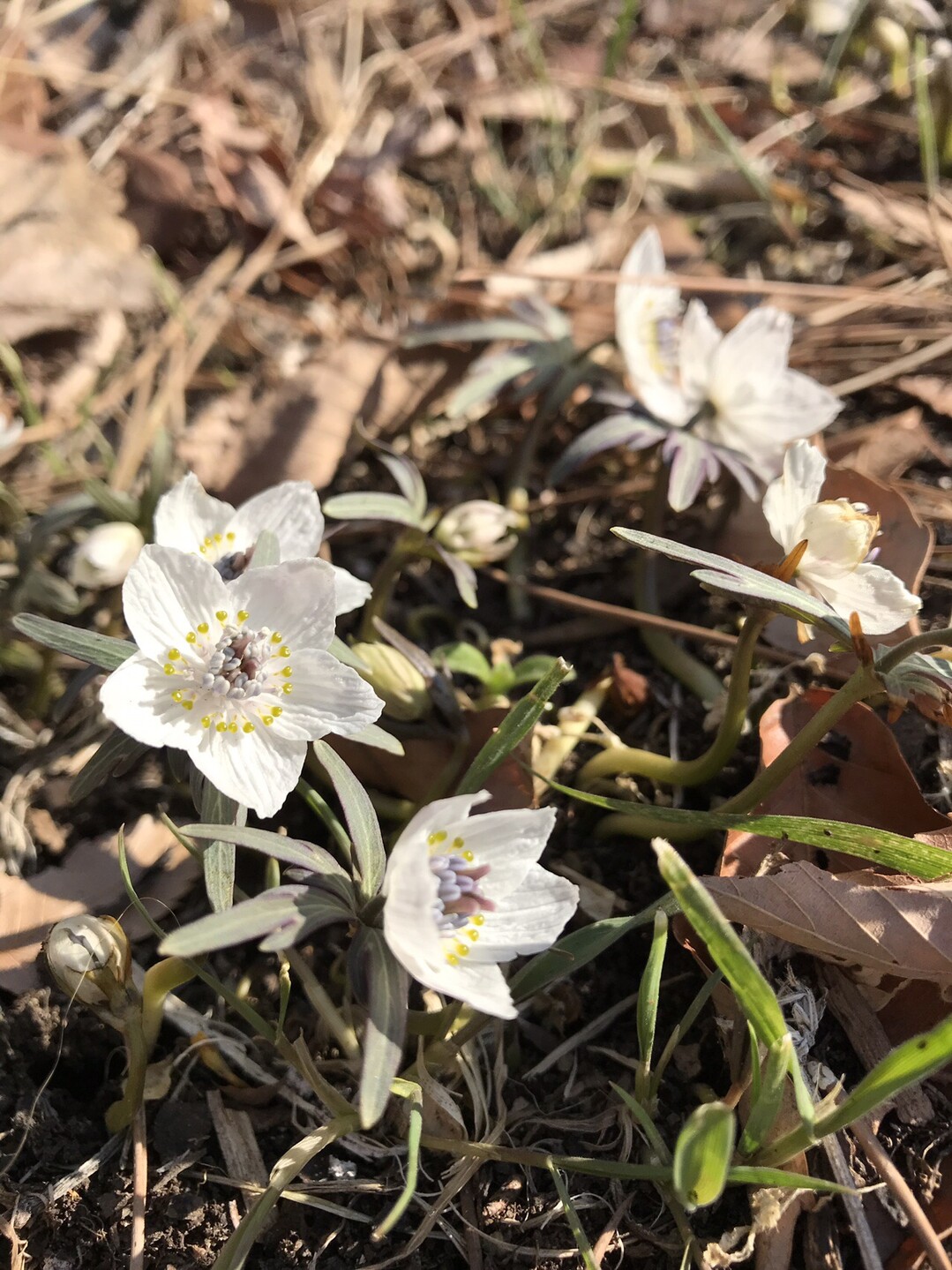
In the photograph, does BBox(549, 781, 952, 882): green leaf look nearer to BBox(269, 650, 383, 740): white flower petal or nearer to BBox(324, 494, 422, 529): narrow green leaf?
BBox(269, 650, 383, 740): white flower petal

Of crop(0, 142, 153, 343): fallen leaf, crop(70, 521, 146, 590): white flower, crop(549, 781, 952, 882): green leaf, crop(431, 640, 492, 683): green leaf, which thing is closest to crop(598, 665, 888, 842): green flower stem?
crop(549, 781, 952, 882): green leaf

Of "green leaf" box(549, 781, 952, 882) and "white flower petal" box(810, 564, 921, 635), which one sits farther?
"white flower petal" box(810, 564, 921, 635)

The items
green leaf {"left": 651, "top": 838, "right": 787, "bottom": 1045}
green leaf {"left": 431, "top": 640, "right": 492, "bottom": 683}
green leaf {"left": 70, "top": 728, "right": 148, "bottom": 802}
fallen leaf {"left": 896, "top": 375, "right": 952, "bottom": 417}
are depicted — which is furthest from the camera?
fallen leaf {"left": 896, "top": 375, "right": 952, "bottom": 417}

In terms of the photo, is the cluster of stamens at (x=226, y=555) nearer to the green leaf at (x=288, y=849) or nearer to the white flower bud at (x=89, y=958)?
the green leaf at (x=288, y=849)

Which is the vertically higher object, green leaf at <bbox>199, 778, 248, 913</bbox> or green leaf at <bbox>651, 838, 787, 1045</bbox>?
green leaf at <bbox>199, 778, 248, 913</bbox>

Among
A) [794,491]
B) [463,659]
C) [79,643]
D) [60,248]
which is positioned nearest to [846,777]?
[794,491]

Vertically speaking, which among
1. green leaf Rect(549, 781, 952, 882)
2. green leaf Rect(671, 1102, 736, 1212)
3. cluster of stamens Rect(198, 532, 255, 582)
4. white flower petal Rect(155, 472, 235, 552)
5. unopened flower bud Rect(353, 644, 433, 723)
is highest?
white flower petal Rect(155, 472, 235, 552)

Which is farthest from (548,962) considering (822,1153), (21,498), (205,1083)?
(21,498)
